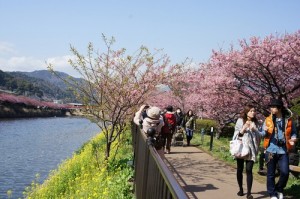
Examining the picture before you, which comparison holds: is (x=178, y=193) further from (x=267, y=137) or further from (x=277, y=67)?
(x=277, y=67)

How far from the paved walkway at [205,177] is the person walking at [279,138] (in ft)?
4.30

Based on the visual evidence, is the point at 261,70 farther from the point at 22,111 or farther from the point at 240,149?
the point at 22,111

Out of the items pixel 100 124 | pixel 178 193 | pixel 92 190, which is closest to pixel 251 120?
pixel 92 190

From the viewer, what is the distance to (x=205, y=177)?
389 inches

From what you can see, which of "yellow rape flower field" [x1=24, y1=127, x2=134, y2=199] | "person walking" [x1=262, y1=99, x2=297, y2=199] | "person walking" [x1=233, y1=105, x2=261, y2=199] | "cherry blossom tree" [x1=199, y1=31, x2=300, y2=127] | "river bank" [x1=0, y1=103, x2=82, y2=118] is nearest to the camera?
"person walking" [x1=262, y1=99, x2=297, y2=199]

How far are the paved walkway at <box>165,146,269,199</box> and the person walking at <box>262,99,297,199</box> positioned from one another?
51.6 inches

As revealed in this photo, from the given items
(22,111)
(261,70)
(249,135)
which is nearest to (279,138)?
(249,135)

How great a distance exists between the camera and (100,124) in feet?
41.8

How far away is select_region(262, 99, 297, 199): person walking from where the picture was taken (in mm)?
6367

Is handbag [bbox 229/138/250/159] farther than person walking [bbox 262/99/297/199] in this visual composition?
Yes

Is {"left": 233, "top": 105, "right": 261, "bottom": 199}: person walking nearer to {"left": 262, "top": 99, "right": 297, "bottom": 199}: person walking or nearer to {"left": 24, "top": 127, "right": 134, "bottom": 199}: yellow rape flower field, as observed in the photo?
{"left": 262, "top": 99, "right": 297, "bottom": 199}: person walking

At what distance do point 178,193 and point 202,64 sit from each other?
25349 millimetres

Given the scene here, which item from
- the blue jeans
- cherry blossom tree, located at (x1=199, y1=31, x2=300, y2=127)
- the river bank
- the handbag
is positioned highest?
cherry blossom tree, located at (x1=199, y1=31, x2=300, y2=127)

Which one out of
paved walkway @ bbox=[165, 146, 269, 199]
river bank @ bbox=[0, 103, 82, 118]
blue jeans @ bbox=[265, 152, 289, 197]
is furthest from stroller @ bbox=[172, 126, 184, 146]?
river bank @ bbox=[0, 103, 82, 118]
